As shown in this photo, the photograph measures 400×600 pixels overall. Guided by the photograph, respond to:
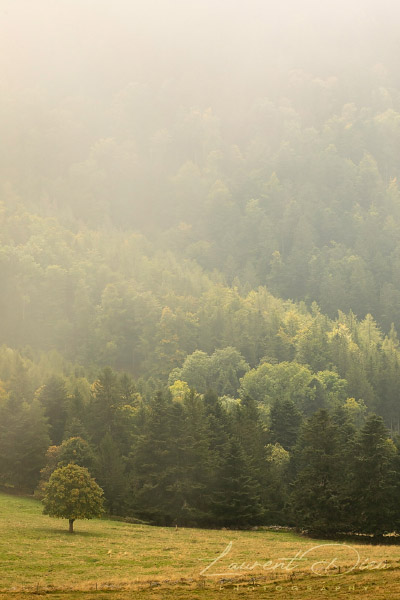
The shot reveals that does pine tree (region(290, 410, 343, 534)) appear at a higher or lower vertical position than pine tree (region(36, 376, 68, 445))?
lower

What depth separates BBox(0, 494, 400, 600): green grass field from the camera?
41531mm

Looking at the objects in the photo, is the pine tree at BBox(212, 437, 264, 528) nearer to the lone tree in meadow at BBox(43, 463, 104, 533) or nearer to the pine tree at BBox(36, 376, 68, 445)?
the lone tree in meadow at BBox(43, 463, 104, 533)

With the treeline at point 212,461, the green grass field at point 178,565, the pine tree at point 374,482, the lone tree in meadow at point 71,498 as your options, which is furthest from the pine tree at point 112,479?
the pine tree at point 374,482

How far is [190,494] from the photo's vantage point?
94.6 meters

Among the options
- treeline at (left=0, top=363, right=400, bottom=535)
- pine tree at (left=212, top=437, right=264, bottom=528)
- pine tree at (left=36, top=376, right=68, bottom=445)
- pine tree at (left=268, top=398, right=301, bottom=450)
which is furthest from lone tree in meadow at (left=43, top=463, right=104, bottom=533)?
pine tree at (left=268, top=398, right=301, bottom=450)

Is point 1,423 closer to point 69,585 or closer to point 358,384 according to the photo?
point 69,585

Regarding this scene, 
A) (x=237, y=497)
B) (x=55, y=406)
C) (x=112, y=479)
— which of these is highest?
(x=55, y=406)

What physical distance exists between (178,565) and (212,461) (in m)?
45.1

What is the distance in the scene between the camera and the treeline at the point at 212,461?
3324 inches

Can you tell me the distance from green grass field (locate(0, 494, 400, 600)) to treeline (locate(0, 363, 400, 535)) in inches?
391

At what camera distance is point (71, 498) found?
73562 mm

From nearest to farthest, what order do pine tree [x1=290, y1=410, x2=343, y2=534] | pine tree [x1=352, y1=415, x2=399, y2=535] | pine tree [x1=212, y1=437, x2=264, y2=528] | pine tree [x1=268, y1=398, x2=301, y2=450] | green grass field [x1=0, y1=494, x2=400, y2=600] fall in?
green grass field [x1=0, y1=494, x2=400, y2=600] < pine tree [x1=352, y1=415, x2=399, y2=535] < pine tree [x1=290, y1=410, x2=343, y2=534] < pine tree [x1=212, y1=437, x2=264, y2=528] < pine tree [x1=268, y1=398, x2=301, y2=450]

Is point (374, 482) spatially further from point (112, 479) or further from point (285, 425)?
point (285, 425)

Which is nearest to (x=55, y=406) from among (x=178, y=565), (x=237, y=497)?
(x=237, y=497)
